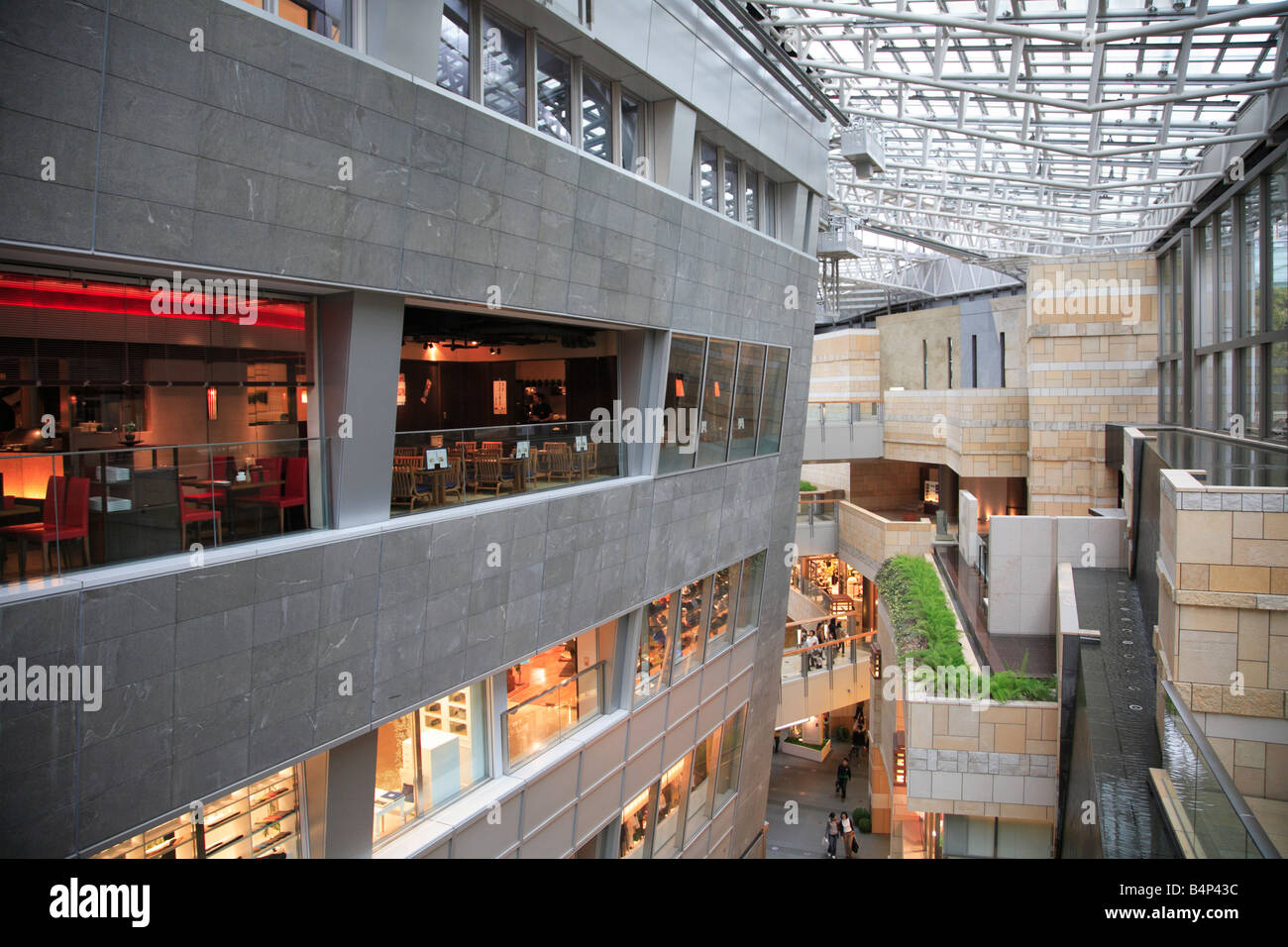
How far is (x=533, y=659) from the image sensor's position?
12.3m

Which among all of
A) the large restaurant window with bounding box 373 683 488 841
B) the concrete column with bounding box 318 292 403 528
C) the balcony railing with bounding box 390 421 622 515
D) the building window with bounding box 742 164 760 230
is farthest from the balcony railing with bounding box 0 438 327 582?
the building window with bounding box 742 164 760 230

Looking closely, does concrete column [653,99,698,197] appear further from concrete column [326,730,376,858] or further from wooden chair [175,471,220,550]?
concrete column [326,730,376,858]

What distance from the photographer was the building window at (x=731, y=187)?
1673 centimetres

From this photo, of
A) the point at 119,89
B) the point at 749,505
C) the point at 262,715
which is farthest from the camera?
the point at 749,505

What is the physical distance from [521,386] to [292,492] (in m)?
9.41

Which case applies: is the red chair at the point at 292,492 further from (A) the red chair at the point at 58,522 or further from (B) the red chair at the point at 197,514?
→ (A) the red chair at the point at 58,522

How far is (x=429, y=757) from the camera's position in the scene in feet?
33.8

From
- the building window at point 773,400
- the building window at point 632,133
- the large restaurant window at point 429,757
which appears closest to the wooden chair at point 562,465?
the large restaurant window at point 429,757

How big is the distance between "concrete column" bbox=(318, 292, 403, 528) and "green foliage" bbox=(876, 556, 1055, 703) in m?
11.8

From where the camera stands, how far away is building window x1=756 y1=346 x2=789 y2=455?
1786 centimetres
